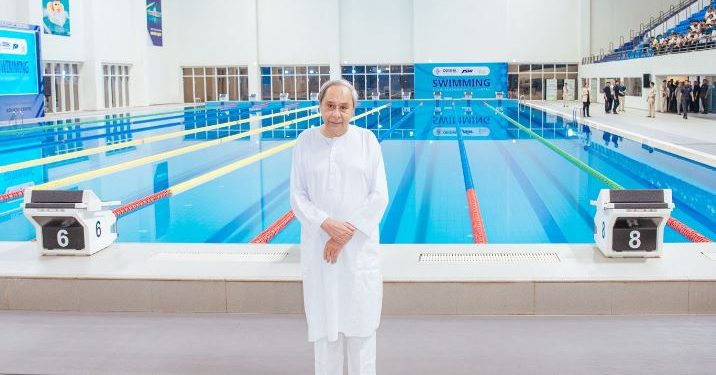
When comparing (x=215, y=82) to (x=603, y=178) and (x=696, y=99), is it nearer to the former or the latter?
(x=696, y=99)

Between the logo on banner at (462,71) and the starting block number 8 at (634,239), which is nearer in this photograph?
the starting block number 8 at (634,239)

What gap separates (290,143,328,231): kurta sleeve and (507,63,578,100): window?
34.8 m

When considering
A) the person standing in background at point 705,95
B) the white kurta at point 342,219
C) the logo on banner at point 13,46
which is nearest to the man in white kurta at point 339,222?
the white kurta at point 342,219

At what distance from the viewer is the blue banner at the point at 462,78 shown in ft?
124

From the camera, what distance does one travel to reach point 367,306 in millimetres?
2957

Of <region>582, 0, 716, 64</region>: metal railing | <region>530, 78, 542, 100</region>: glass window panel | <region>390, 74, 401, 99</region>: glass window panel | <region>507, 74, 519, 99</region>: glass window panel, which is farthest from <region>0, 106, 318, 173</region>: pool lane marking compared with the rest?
<region>530, 78, 542, 100</region>: glass window panel

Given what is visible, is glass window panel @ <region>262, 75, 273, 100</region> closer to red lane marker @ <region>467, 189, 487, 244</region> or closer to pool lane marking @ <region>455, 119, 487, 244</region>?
pool lane marking @ <region>455, 119, 487, 244</region>

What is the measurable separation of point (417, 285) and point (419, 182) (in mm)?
6891

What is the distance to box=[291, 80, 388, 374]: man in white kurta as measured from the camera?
9.69ft

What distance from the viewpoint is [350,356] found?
120 inches

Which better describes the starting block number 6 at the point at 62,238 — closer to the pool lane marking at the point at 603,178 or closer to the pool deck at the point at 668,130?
the pool lane marking at the point at 603,178

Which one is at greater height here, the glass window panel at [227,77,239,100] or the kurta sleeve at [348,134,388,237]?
the glass window panel at [227,77,239,100]

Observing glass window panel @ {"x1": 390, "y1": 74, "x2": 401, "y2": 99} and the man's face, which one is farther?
glass window panel @ {"x1": 390, "y1": 74, "x2": 401, "y2": 99}

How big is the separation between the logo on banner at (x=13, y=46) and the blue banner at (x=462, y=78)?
1962 cm
